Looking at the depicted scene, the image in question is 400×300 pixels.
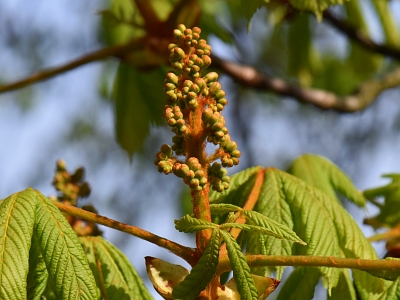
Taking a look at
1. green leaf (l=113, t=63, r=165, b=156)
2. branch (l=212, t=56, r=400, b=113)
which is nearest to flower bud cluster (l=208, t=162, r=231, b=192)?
green leaf (l=113, t=63, r=165, b=156)

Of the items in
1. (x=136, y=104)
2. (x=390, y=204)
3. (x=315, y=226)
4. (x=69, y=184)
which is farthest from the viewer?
(x=136, y=104)

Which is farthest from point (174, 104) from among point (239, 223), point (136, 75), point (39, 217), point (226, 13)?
point (226, 13)

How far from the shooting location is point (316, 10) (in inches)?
75.3

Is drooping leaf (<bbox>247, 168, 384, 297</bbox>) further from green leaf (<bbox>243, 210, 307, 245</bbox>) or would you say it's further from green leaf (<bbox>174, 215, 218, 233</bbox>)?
green leaf (<bbox>174, 215, 218, 233</bbox>)

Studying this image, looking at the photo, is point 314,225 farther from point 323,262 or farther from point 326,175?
point 326,175

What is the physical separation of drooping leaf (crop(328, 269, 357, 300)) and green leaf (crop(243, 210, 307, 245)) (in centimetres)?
50

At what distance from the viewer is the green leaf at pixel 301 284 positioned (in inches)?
74.5

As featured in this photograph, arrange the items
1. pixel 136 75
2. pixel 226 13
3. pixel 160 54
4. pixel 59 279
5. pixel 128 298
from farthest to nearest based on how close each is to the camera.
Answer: pixel 226 13
pixel 136 75
pixel 160 54
pixel 128 298
pixel 59 279

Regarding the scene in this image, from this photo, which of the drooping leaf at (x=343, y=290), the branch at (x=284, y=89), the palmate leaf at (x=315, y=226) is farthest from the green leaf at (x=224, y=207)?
the branch at (x=284, y=89)

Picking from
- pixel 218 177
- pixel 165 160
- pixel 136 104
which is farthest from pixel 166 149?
pixel 136 104

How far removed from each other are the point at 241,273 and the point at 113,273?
62cm

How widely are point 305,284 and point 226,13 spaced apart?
160 inches

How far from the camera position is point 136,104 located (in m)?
3.55

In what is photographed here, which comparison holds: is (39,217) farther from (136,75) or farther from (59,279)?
(136,75)
